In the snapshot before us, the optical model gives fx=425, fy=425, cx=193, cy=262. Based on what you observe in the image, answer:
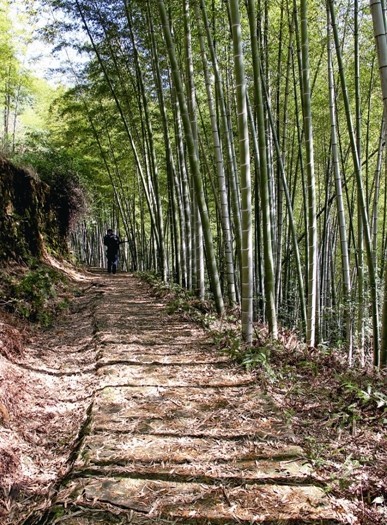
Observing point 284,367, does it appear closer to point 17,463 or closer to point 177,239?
point 17,463

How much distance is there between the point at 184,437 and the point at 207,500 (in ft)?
1.59

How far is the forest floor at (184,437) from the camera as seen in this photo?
4.88ft

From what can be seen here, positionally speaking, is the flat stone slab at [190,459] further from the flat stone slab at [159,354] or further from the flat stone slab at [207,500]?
the flat stone slab at [159,354]

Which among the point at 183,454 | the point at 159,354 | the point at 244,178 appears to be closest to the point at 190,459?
the point at 183,454

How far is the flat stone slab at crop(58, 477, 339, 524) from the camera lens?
1.43 metres

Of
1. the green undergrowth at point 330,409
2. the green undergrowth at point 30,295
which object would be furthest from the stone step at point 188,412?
the green undergrowth at point 30,295

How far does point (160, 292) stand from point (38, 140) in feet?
19.9

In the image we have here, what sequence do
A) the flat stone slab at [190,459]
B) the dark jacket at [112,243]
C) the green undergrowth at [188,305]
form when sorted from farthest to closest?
the dark jacket at [112,243]
the green undergrowth at [188,305]
the flat stone slab at [190,459]

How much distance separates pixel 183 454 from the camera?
72.7 inches

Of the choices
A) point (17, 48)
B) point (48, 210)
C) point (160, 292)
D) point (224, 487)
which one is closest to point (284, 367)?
point (224, 487)

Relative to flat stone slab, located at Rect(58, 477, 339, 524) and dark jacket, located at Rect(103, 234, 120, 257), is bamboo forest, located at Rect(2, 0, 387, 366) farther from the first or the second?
dark jacket, located at Rect(103, 234, 120, 257)

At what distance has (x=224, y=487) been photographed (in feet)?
5.23

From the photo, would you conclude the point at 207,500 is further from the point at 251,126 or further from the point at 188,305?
the point at 251,126

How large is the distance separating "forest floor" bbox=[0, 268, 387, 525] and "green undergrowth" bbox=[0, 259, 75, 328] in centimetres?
45
